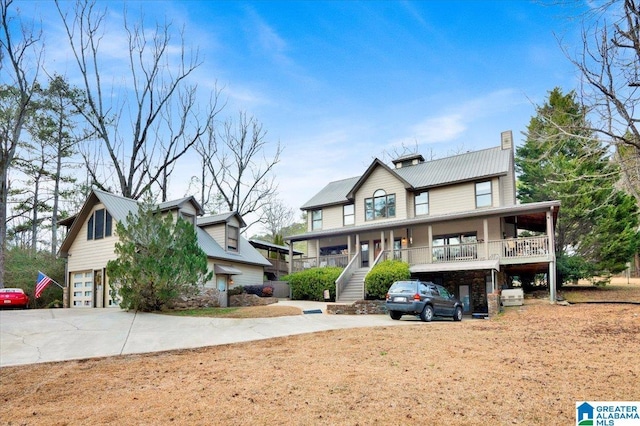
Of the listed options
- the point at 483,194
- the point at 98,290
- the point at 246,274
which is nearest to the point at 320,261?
the point at 246,274

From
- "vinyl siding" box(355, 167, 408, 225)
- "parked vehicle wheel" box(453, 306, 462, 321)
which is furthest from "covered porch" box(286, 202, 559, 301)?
"parked vehicle wheel" box(453, 306, 462, 321)

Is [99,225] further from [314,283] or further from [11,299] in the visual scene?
[314,283]

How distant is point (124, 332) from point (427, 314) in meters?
10.1

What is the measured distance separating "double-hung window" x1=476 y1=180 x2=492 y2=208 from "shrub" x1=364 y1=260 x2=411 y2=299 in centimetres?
587

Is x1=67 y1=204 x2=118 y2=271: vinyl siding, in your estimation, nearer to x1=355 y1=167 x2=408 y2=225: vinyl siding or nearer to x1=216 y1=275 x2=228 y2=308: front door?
x1=216 y1=275 x2=228 y2=308: front door

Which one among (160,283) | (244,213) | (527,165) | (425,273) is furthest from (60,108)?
(527,165)

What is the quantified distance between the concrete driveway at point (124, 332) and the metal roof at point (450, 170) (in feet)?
36.4

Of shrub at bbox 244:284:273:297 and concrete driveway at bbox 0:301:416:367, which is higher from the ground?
shrub at bbox 244:284:273:297

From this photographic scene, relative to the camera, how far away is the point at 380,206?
90.4ft

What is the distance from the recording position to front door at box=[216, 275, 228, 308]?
2264cm

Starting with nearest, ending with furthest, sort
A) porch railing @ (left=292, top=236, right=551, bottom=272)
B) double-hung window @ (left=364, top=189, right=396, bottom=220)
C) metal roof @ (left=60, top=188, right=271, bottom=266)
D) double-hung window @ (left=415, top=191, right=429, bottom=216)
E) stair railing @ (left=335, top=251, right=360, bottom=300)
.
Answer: porch railing @ (left=292, top=236, right=551, bottom=272), metal roof @ (left=60, top=188, right=271, bottom=266), stair railing @ (left=335, top=251, right=360, bottom=300), double-hung window @ (left=415, top=191, right=429, bottom=216), double-hung window @ (left=364, top=189, right=396, bottom=220)

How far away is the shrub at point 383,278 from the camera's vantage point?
2141 cm

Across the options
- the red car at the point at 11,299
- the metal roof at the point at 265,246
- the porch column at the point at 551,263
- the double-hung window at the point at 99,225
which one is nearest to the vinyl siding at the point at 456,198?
the porch column at the point at 551,263

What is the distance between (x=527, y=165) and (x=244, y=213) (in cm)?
2331
